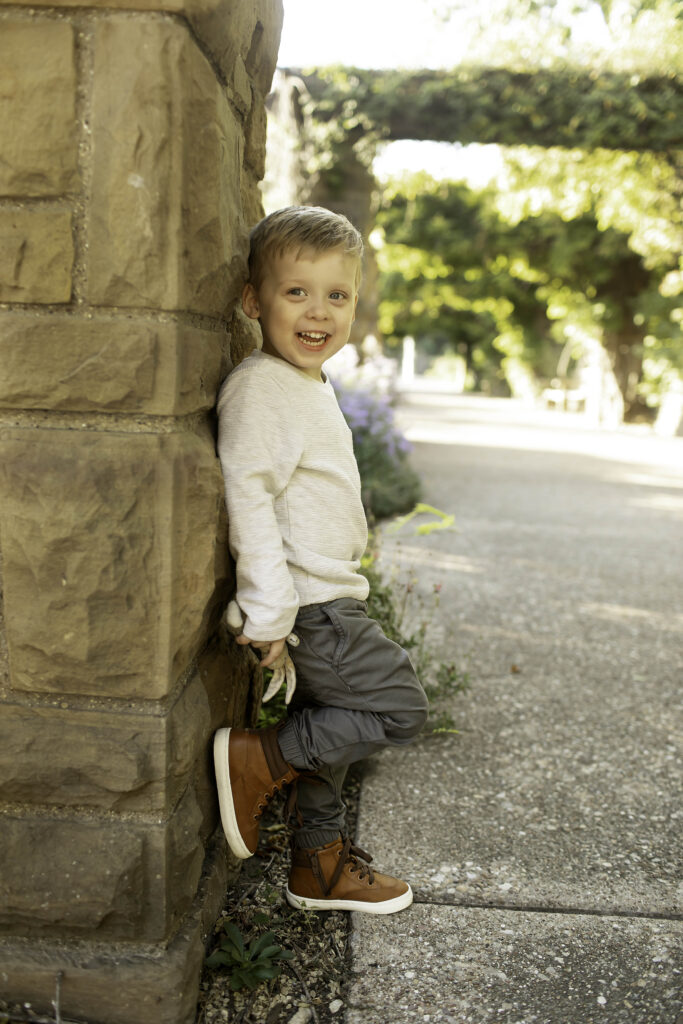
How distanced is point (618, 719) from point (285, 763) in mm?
1656

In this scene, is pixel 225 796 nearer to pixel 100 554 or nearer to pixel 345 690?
pixel 345 690

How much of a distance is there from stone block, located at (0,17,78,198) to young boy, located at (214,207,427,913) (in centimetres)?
50

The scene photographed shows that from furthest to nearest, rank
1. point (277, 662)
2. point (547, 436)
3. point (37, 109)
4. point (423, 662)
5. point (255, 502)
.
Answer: point (547, 436) → point (423, 662) → point (277, 662) → point (255, 502) → point (37, 109)

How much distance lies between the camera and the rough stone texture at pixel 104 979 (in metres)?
1.46

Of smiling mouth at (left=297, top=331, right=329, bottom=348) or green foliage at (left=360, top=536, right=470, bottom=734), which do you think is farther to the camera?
green foliage at (left=360, top=536, right=470, bottom=734)

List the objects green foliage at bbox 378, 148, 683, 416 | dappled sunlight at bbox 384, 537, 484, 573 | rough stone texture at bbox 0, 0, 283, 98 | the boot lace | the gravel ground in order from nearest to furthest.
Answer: rough stone texture at bbox 0, 0, 283, 98 < the gravel ground < the boot lace < dappled sunlight at bbox 384, 537, 484, 573 < green foliage at bbox 378, 148, 683, 416

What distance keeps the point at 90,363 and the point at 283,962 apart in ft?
4.01

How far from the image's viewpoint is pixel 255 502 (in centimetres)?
161

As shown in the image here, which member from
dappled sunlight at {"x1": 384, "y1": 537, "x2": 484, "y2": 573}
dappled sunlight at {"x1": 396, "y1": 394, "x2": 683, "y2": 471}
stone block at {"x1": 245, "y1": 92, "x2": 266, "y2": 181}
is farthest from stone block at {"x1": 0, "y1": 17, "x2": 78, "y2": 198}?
dappled sunlight at {"x1": 396, "y1": 394, "x2": 683, "y2": 471}

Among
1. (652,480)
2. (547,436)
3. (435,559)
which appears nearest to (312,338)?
(435,559)

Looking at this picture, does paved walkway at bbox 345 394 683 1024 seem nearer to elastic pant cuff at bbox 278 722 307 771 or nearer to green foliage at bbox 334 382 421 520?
elastic pant cuff at bbox 278 722 307 771

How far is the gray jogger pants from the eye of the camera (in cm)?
177

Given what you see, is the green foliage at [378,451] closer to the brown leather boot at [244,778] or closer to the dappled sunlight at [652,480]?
the dappled sunlight at [652,480]

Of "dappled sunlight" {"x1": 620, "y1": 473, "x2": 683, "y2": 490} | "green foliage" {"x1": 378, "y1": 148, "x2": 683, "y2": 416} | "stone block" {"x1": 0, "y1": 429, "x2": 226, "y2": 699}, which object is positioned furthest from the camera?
"green foliage" {"x1": 378, "y1": 148, "x2": 683, "y2": 416}
